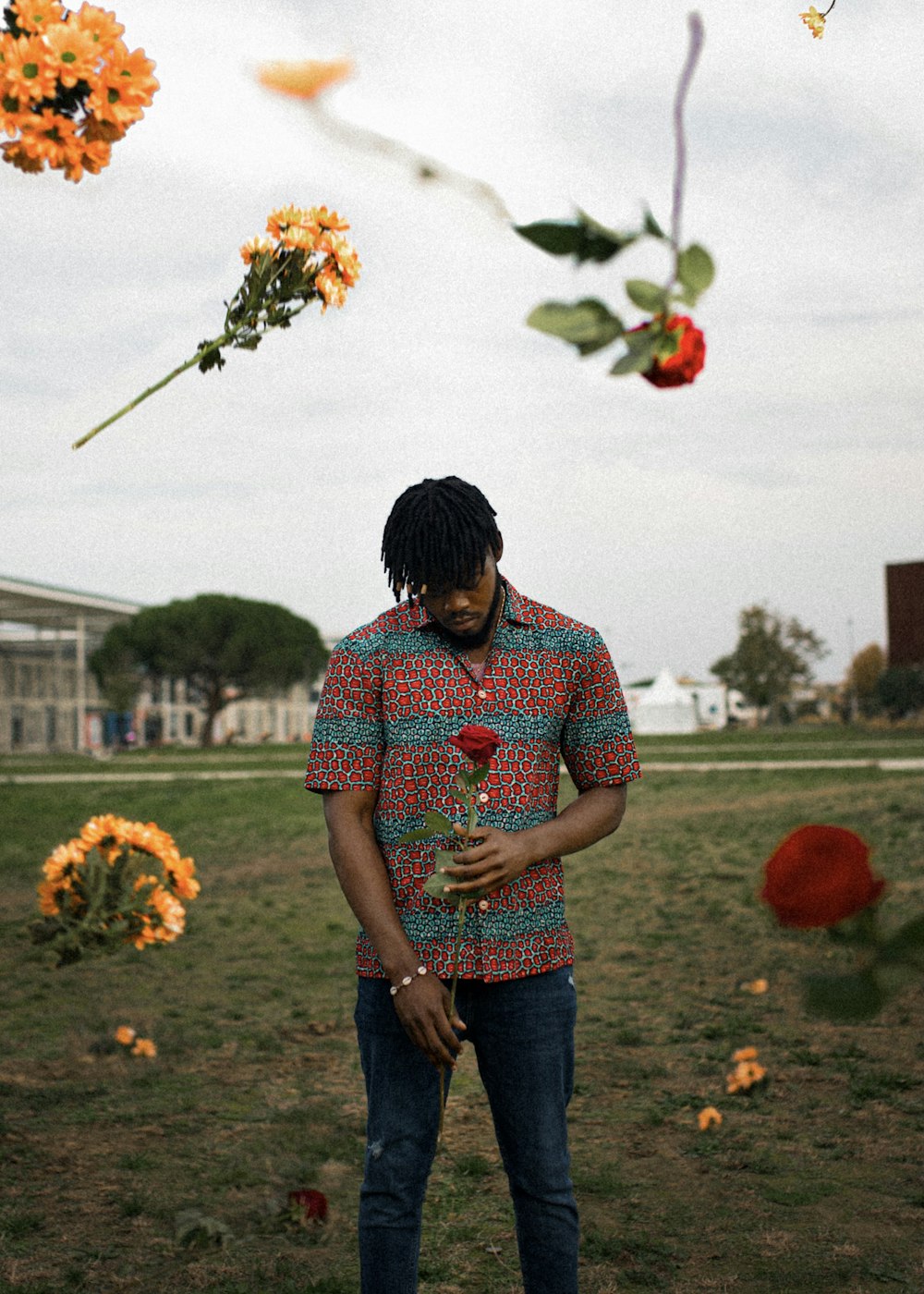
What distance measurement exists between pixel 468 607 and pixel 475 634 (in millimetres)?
74

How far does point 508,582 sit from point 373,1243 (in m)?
1.16

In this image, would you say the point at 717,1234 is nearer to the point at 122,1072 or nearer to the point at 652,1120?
the point at 652,1120

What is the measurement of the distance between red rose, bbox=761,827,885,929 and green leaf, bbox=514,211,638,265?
0.35 m

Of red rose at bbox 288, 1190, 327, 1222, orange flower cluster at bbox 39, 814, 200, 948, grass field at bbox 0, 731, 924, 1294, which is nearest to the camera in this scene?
grass field at bbox 0, 731, 924, 1294

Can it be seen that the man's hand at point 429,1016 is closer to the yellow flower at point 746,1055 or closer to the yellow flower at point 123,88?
the yellow flower at point 123,88

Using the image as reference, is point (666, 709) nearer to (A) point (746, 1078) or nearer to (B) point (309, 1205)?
(A) point (746, 1078)

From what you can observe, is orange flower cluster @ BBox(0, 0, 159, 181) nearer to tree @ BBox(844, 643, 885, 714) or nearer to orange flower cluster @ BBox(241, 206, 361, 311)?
orange flower cluster @ BBox(241, 206, 361, 311)

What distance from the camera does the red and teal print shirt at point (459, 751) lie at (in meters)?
2.26

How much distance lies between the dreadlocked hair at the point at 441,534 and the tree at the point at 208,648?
167 feet

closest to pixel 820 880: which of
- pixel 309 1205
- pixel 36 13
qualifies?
pixel 36 13

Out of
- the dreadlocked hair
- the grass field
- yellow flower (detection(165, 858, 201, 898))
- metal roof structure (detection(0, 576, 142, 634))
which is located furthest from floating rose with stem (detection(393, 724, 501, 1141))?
metal roof structure (detection(0, 576, 142, 634))

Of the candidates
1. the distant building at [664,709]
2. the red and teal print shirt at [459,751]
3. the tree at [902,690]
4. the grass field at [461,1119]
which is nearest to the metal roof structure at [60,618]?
the distant building at [664,709]

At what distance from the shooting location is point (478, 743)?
200 centimetres

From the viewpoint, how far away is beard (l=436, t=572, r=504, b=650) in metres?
2.32
